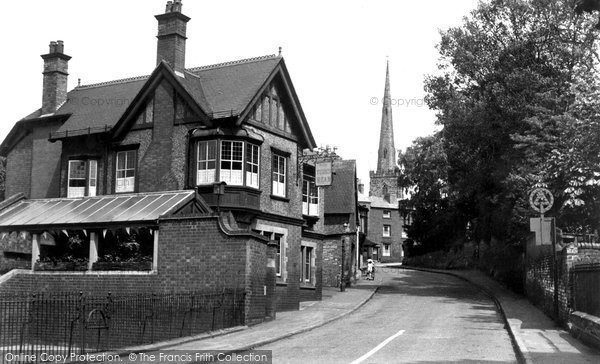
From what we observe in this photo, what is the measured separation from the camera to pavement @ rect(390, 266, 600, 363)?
15444mm

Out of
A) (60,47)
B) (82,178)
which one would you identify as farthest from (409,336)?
(60,47)

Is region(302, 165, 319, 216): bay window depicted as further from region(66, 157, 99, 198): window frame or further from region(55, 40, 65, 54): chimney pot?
region(55, 40, 65, 54): chimney pot

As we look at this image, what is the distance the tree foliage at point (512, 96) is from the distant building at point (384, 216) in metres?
21.4

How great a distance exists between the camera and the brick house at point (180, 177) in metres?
23.9

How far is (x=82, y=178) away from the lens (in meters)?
31.5

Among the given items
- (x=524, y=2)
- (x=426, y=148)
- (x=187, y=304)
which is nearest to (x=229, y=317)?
(x=187, y=304)

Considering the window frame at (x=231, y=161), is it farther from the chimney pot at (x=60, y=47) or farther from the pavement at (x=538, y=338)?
the chimney pot at (x=60, y=47)

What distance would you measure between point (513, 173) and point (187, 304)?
1738 centimetres

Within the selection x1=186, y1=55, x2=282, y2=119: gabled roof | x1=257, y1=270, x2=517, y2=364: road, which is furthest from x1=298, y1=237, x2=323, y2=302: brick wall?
x1=186, y1=55, x2=282, y2=119: gabled roof

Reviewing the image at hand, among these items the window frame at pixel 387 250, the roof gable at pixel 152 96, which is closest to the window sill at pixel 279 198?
the roof gable at pixel 152 96

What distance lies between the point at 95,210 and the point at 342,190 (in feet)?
69.3

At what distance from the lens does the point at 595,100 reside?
26.8 m

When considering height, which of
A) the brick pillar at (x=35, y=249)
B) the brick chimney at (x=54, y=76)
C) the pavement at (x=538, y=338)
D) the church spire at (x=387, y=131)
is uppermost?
the church spire at (x=387, y=131)

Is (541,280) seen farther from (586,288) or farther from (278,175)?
(278,175)
